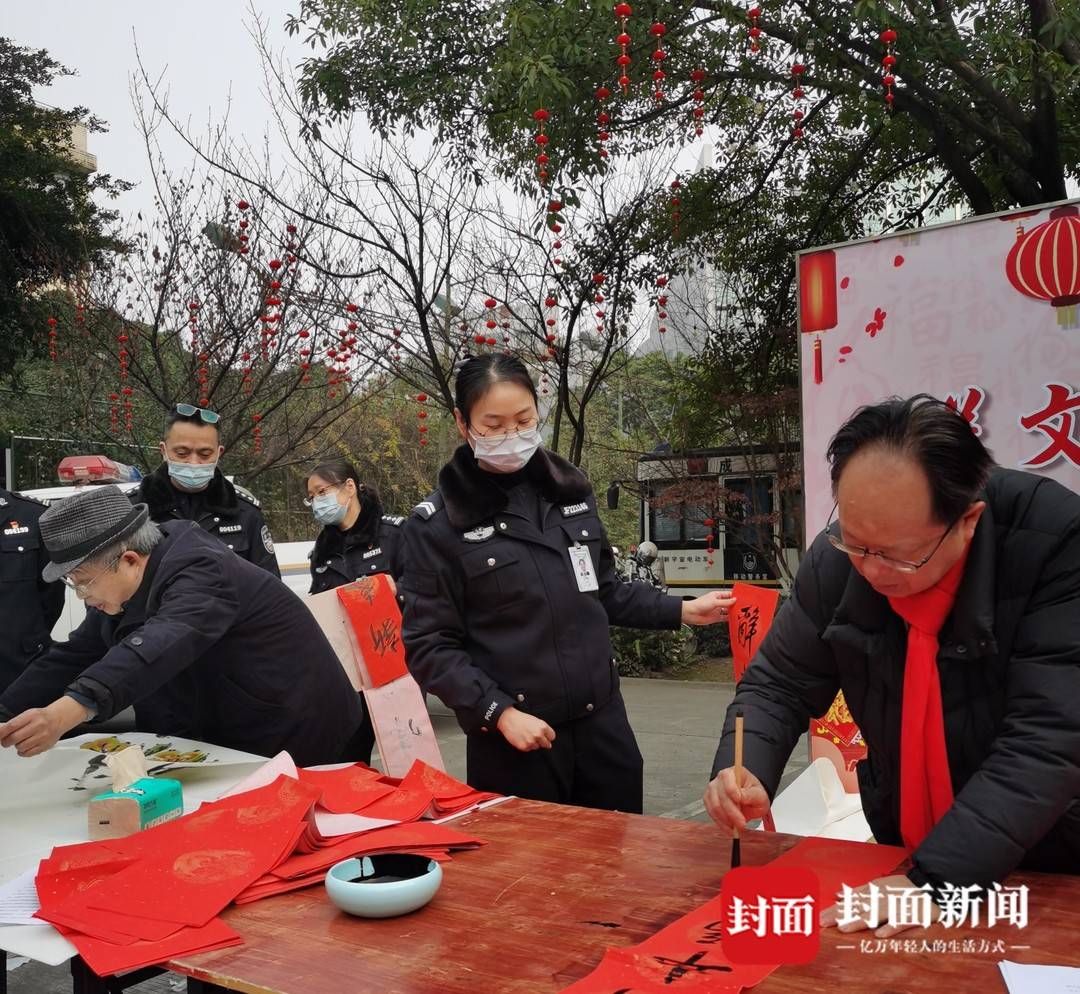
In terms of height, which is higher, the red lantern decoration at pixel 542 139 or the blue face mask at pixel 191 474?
the red lantern decoration at pixel 542 139

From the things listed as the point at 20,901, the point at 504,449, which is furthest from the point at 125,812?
the point at 504,449

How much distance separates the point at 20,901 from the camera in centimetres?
165

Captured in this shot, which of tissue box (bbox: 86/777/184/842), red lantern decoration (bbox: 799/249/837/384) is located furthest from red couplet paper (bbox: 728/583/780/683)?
tissue box (bbox: 86/777/184/842)

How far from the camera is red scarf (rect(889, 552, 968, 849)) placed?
152 cm

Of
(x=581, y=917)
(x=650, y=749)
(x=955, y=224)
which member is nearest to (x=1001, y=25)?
(x=955, y=224)

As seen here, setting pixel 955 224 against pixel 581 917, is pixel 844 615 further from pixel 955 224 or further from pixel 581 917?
pixel 955 224

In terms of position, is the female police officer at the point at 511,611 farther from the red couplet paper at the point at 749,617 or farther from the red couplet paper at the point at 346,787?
the red couplet paper at the point at 749,617

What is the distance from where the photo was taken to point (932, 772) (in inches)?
60.7

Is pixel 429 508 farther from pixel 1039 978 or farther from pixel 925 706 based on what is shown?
pixel 1039 978

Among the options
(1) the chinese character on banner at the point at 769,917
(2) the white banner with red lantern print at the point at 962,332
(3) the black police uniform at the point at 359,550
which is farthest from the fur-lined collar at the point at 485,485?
(3) the black police uniform at the point at 359,550

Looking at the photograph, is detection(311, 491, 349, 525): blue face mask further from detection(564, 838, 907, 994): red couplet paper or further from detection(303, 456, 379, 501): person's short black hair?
detection(564, 838, 907, 994): red couplet paper

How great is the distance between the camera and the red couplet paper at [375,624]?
436 centimetres

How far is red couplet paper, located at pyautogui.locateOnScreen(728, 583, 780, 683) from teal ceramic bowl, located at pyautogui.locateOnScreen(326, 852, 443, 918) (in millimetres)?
1292

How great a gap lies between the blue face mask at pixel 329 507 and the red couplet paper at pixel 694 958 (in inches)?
134
